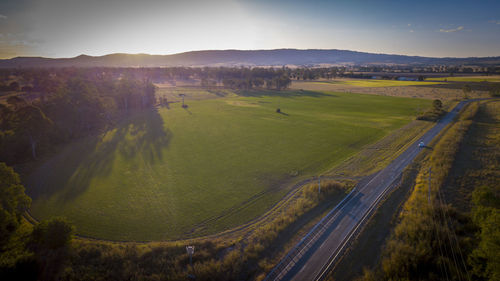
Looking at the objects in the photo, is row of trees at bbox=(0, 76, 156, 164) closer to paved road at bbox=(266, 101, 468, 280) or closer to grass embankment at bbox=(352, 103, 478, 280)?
paved road at bbox=(266, 101, 468, 280)

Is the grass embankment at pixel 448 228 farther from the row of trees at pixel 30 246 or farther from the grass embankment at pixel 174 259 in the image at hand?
the row of trees at pixel 30 246

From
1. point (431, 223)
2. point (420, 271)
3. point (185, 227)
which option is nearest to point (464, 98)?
point (431, 223)

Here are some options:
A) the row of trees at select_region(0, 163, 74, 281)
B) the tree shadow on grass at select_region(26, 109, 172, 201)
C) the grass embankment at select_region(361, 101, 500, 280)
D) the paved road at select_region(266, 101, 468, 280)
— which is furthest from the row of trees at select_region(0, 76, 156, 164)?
the grass embankment at select_region(361, 101, 500, 280)

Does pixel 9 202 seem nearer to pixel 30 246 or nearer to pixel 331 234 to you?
pixel 30 246

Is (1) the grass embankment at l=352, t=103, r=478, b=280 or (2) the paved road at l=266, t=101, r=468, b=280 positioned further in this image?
(2) the paved road at l=266, t=101, r=468, b=280

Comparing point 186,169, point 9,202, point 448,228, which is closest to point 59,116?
point 186,169

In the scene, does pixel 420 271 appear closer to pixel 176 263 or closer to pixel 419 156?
pixel 176 263
